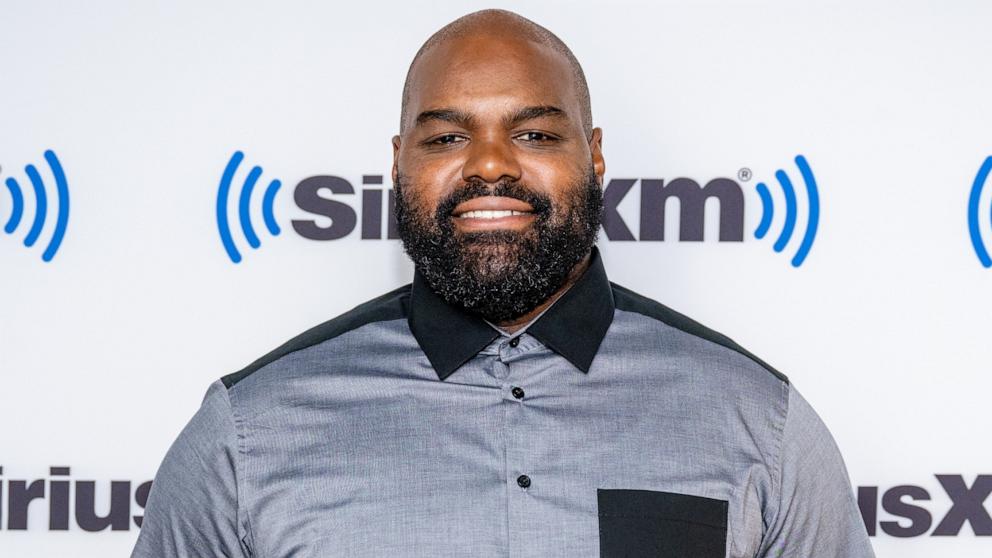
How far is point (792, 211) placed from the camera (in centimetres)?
180

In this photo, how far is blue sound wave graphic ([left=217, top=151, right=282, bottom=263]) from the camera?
178 centimetres

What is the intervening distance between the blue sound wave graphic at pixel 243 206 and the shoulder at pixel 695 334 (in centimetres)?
68

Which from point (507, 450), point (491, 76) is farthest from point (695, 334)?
point (491, 76)

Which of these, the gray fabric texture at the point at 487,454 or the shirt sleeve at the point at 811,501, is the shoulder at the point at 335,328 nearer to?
the gray fabric texture at the point at 487,454

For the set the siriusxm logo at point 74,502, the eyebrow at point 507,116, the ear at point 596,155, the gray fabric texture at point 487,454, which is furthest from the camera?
the siriusxm logo at point 74,502

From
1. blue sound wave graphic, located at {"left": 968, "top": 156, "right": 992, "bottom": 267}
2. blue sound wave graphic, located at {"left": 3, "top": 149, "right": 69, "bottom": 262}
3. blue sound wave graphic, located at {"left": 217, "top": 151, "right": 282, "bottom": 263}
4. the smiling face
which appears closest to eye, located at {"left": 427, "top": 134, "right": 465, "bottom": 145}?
the smiling face

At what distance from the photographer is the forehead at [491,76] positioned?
1333mm

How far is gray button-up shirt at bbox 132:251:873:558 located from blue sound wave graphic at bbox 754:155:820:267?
1.61 ft

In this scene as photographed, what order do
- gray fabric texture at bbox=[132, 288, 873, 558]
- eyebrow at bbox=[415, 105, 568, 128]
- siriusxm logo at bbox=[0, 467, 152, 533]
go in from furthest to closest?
siriusxm logo at bbox=[0, 467, 152, 533], eyebrow at bbox=[415, 105, 568, 128], gray fabric texture at bbox=[132, 288, 873, 558]

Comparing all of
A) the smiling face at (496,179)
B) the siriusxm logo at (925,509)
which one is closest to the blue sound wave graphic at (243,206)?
the smiling face at (496,179)

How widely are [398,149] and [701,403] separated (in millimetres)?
547

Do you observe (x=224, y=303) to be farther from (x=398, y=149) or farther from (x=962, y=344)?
(x=962, y=344)

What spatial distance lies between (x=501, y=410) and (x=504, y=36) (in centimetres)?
50

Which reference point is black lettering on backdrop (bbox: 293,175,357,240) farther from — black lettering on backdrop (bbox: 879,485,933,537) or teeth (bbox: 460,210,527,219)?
black lettering on backdrop (bbox: 879,485,933,537)
